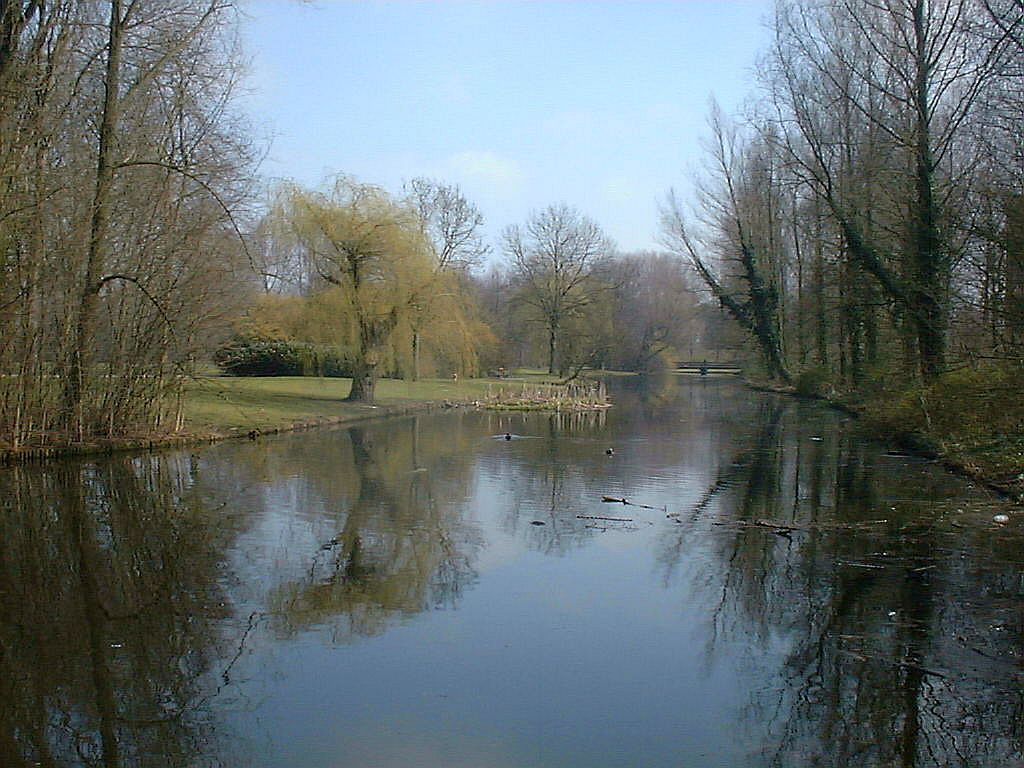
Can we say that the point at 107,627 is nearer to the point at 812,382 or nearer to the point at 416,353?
the point at 416,353

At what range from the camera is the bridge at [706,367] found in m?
80.1

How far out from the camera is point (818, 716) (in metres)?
5.65

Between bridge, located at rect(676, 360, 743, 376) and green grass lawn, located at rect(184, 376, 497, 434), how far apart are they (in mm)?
40004

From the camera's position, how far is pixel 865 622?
7.47 meters

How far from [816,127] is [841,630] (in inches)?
928

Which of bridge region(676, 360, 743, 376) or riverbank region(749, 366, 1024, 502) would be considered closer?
riverbank region(749, 366, 1024, 502)

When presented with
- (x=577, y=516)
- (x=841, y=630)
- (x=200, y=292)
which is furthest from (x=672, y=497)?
(x=200, y=292)

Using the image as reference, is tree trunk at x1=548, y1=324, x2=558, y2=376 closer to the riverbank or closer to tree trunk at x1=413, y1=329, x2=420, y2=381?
tree trunk at x1=413, y1=329, x2=420, y2=381

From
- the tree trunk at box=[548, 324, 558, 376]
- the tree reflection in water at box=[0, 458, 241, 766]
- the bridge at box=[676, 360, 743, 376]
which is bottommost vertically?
the tree reflection in water at box=[0, 458, 241, 766]

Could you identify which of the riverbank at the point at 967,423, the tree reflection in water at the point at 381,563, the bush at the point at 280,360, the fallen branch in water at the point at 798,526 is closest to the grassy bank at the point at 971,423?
the riverbank at the point at 967,423

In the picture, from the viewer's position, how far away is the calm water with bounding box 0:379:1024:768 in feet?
17.6

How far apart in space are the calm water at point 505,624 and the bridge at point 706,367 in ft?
216

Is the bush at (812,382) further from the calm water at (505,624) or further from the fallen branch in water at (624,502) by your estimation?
the fallen branch in water at (624,502)

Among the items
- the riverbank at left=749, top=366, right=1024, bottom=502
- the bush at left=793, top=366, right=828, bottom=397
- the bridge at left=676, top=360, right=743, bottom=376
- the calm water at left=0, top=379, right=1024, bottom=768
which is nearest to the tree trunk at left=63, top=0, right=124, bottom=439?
the calm water at left=0, top=379, right=1024, bottom=768
